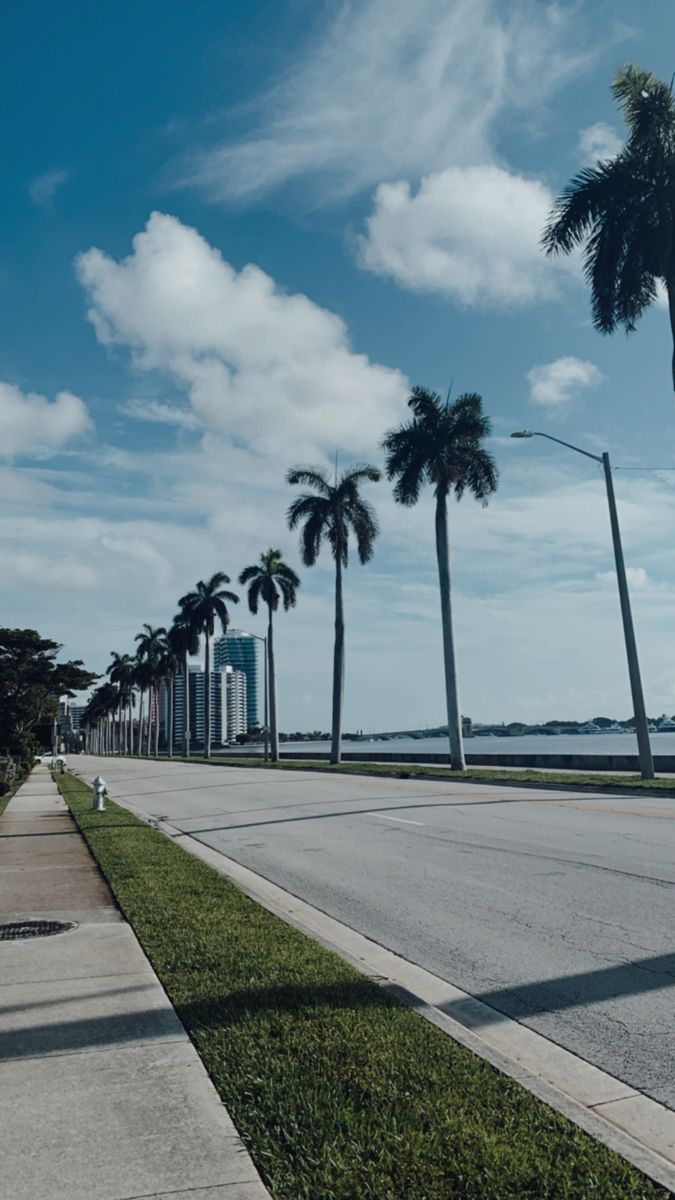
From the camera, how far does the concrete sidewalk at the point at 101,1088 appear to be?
3.66 m

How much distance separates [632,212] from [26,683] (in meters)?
38.7

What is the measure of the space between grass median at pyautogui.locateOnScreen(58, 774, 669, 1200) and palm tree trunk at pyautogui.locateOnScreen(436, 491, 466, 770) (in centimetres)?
3165

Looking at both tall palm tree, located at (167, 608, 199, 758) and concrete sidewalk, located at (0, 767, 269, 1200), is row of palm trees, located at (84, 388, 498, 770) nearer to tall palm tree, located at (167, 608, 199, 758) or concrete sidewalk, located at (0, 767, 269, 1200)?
tall palm tree, located at (167, 608, 199, 758)

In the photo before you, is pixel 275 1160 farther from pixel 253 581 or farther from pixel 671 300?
pixel 253 581

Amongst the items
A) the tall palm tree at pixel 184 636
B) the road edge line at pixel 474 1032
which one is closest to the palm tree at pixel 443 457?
the road edge line at pixel 474 1032

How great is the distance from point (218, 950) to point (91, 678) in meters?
51.2

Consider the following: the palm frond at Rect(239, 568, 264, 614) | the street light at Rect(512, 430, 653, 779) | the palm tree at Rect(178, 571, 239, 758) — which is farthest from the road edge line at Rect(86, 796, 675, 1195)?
the palm tree at Rect(178, 571, 239, 758)

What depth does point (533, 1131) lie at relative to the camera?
3.92 metres

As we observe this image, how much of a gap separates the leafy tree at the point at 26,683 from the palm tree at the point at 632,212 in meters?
35.6

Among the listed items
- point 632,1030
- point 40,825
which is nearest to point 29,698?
point 40,825

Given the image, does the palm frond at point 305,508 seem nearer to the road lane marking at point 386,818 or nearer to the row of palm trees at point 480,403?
the row of palm trees at point 480,403

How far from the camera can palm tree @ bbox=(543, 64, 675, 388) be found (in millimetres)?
23781

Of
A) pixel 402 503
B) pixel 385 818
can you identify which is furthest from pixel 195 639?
pixel 385 818

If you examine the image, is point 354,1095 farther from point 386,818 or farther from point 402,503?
point 402,503
